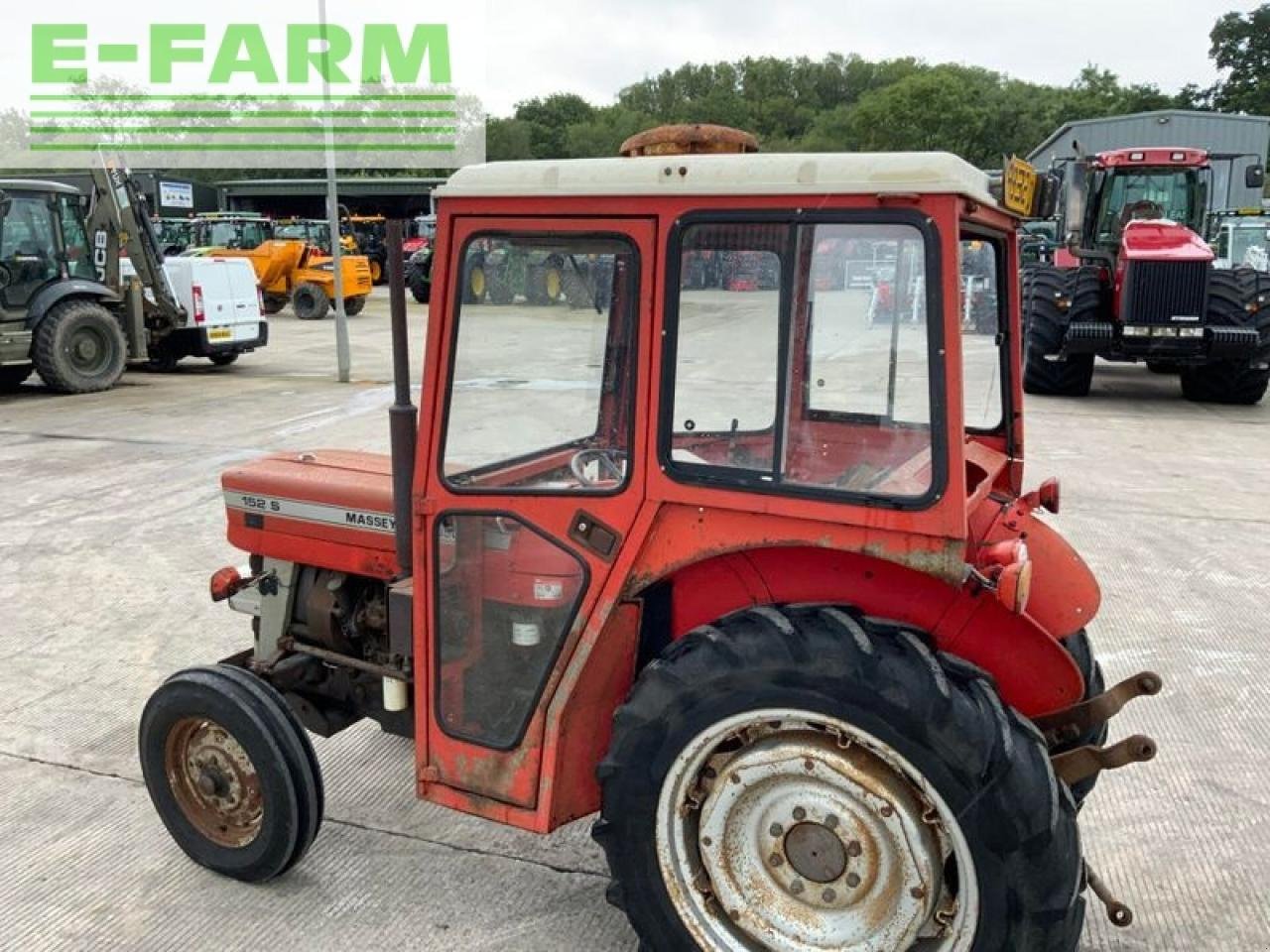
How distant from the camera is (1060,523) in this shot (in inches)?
253

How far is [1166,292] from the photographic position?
1030 centimetres

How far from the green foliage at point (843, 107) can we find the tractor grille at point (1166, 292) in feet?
130

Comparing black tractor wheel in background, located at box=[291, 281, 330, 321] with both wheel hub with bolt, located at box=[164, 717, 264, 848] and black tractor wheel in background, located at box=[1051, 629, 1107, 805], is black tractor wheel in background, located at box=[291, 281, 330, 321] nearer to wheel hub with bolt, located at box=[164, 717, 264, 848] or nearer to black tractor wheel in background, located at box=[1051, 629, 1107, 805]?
wheel hub with bolt, located at box=[164, 717, 264, 848]

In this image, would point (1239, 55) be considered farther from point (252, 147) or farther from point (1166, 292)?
point (1166, 292)

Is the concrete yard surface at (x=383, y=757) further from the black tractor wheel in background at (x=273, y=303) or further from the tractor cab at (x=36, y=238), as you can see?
the black tractor wheel in background at (x=273, y=303)

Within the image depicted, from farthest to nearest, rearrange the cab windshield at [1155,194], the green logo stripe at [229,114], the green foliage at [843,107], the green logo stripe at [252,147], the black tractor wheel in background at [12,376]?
the green foliage at [843,107] < the green logo stripe at [229,114] < the green logo stripe at [252,147] < the cab windshield at [1155,194] < the black tractor wheel in background at [12,376]

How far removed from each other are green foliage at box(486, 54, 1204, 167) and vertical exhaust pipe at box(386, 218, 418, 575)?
47120mm

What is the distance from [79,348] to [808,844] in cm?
1206

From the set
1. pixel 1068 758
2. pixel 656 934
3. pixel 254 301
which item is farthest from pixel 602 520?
pixel 254 301

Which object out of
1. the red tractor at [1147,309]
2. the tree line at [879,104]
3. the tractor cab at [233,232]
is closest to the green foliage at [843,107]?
the tree line at [879,104]

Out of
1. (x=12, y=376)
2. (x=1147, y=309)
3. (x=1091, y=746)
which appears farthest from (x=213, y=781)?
(x=12, y=376)

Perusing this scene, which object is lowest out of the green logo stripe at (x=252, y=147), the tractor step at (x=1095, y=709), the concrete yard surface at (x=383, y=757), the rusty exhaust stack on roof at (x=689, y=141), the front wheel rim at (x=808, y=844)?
the concrete yard surface at (x=383, y=757)

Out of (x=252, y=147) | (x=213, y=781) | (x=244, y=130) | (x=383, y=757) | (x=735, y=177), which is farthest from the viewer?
(x=244, y=130)

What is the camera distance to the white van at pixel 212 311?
1350 centimetres
